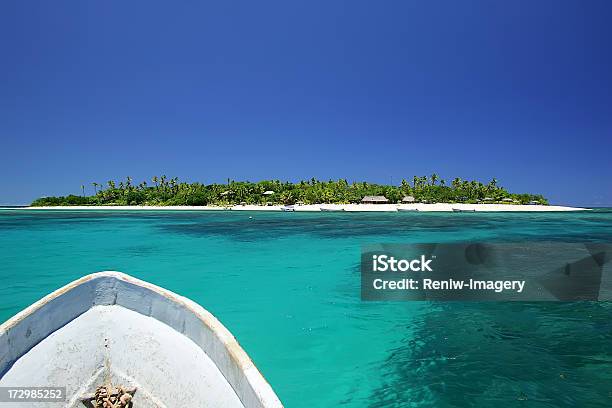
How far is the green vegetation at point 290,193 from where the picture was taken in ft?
348

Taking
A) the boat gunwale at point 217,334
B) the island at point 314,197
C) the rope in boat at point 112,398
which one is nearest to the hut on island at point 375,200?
the island at point 314,197

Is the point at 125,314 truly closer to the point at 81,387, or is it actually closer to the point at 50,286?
the point at 81,387

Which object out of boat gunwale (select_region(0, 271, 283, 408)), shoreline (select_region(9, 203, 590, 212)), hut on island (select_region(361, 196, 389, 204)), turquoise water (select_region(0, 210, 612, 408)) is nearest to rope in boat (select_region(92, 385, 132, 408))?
boat gunwale (select_region(0, 271, 283, 408))

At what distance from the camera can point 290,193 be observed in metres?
106

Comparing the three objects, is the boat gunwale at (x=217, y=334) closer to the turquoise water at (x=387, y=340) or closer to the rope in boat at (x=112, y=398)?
the rope in boat at (x=112, y=398)

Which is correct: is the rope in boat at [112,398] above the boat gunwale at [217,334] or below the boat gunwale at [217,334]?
below

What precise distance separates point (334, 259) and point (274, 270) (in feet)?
14.3

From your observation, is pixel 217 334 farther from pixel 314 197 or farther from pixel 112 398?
pixel 314 197

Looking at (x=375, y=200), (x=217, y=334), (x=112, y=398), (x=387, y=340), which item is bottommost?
(x=387, y=340)

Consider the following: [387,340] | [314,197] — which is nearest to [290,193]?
[314,197]

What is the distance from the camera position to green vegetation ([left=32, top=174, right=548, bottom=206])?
106000 mm

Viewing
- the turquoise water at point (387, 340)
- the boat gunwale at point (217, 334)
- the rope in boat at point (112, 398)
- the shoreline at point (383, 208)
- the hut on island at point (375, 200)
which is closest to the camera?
the boat gunwale at point (217, 334)

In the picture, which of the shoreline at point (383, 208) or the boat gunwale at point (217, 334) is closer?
the boat gunwale at point (217, 334)

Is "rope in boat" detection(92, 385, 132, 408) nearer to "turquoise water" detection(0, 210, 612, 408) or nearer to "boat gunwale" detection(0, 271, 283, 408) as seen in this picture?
"boat gunwale" detection(0, 271, 283, 408)
